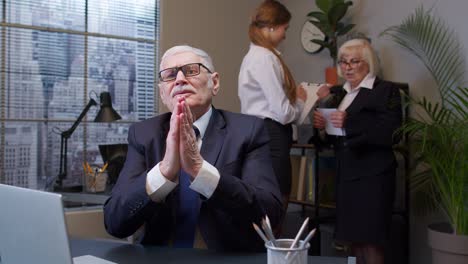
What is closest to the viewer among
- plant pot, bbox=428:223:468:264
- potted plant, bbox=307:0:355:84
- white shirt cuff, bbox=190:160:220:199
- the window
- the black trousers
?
white shirt cuff, bbox=190:160:220:199

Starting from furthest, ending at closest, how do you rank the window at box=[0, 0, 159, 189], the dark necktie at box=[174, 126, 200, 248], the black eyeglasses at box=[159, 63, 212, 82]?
the window at box=[0, 0, 159, 189] → the black eyeglasses at box=[159, 63, 212, 82] → the dark necktie at box=[174, 126, 200, 248]

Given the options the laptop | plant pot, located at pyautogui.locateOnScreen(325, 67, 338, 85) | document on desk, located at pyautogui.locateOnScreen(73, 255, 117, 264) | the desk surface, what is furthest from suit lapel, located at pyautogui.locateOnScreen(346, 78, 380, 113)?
the laptop

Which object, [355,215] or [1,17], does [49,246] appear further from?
[1,17]

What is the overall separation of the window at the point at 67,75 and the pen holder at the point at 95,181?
63cm

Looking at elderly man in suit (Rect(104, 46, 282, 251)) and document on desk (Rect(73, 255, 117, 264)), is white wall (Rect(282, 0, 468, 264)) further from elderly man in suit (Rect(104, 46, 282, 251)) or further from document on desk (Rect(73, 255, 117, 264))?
document on desk (Rect(73, 255, 117, 264))

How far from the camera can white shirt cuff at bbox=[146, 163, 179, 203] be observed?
1.34 m

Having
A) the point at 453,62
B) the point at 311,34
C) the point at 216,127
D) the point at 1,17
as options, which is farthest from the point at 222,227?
the point at 311,34

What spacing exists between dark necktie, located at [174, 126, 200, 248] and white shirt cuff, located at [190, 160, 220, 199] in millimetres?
137

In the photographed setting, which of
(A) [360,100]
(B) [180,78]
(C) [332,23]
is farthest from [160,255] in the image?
(C) [332,23]

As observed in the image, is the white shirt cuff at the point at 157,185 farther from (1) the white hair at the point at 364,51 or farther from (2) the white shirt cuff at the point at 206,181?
(1) the white hair at the point at 364,51

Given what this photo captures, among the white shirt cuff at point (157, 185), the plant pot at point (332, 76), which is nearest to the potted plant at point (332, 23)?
the plant pot at point (332, 76)

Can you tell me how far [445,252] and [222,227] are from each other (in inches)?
66.9

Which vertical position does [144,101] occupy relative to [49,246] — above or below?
above

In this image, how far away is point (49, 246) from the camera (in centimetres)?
87
